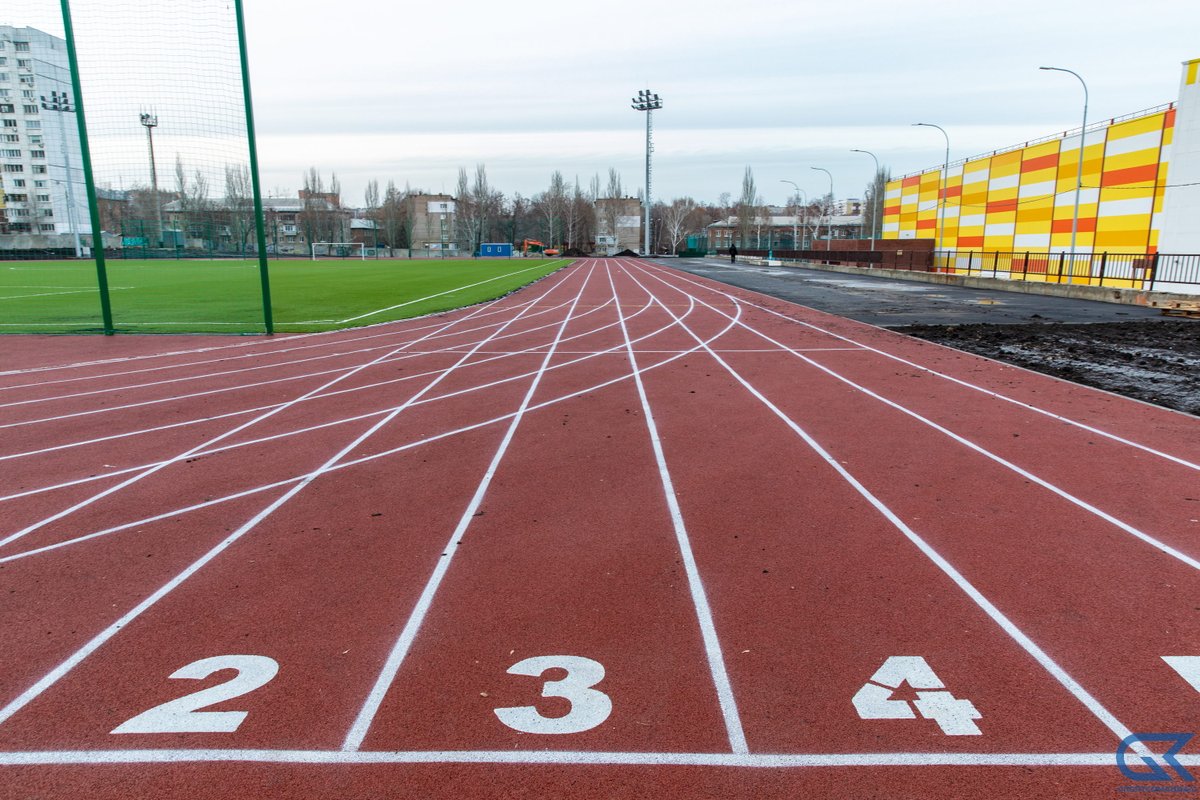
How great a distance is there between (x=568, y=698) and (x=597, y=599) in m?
0.93

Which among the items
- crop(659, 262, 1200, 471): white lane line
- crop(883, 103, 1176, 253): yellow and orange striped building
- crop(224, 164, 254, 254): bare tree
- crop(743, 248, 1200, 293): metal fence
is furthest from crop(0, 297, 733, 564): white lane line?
crop(883, 103, 1176, 253): yellow and orange striped building

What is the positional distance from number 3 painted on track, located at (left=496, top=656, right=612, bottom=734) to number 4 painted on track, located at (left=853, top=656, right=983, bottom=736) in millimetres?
1154

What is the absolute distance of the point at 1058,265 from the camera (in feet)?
122

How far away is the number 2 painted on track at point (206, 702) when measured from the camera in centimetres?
308

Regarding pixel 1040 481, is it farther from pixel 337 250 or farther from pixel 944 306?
pixel 337 250

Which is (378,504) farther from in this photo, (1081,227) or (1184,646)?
(1081,227)

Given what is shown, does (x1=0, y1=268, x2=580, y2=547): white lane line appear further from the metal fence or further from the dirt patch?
the metal fence

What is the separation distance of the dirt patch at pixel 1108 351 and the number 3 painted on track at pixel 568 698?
884 centimetres

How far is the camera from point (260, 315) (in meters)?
19.2

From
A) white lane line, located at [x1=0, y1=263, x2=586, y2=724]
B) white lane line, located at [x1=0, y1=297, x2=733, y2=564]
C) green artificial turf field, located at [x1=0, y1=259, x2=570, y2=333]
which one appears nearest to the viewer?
white lane line, located at [x1=0, y1=263, x2=586, y2=724]

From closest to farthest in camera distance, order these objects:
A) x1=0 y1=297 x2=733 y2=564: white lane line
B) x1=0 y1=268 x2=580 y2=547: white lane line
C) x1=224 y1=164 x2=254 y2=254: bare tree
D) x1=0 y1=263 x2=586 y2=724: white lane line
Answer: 1. x1=0 y1=263 x2=586 y2=724: white lane line
2. x1=0 y1=297 x2=733 y2=564: white lane line
3. x1=0 y1=268 x2=580 y2=547: white lane line
4. x1=224 y1=164 x2=254 y2=254: bare tree

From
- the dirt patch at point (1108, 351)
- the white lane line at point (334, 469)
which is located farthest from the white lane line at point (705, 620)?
the dirt patch at point (1108, 351)

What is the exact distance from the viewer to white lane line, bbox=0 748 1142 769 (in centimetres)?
288

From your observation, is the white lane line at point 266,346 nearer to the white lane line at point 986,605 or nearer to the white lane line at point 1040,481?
the white lane line at point 1040,481
